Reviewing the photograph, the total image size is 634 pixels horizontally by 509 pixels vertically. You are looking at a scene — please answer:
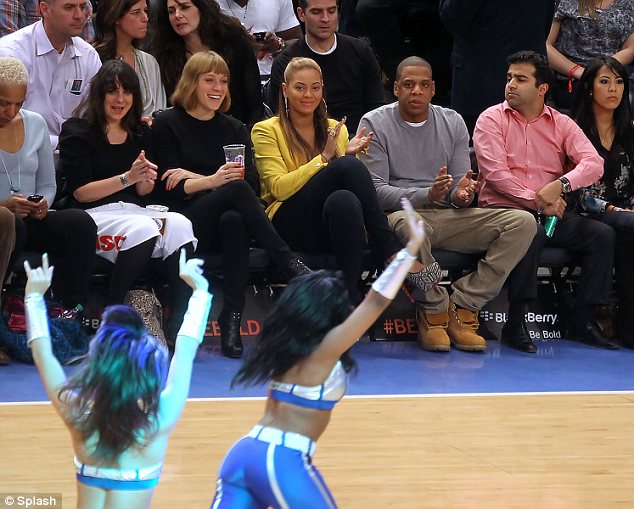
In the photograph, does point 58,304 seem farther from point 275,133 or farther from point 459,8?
point 459,8

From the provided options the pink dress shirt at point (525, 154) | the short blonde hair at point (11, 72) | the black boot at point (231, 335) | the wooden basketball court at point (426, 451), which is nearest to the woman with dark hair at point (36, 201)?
the short blonde hair at point (11, 72)

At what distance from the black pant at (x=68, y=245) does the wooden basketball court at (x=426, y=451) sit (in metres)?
0.99

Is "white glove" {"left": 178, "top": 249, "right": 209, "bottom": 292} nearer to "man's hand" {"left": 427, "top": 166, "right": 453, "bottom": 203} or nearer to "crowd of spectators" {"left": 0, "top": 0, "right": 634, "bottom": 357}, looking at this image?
"crowd of spectators" {"left": 0, "top": 0, "right": 634, "bottom": 357}

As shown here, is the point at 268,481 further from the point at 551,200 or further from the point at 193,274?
the point at 551,200

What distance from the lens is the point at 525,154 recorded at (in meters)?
7.20

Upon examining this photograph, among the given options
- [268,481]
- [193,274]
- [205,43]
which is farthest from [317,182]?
[268,481]

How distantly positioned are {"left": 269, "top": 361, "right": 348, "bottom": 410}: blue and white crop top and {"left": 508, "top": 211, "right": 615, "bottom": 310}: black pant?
143 inches

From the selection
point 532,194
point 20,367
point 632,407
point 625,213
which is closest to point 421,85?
point 532,194

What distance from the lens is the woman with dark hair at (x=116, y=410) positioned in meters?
3.18

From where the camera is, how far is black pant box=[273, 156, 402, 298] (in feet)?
21.1

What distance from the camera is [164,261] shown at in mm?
6332

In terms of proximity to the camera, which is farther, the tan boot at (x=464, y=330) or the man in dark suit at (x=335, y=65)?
the man in dark suit at (x=335, y=65)

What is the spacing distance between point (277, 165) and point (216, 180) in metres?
0.51

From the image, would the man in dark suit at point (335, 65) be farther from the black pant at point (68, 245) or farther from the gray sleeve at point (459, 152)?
the black pant at point (68, 245)
